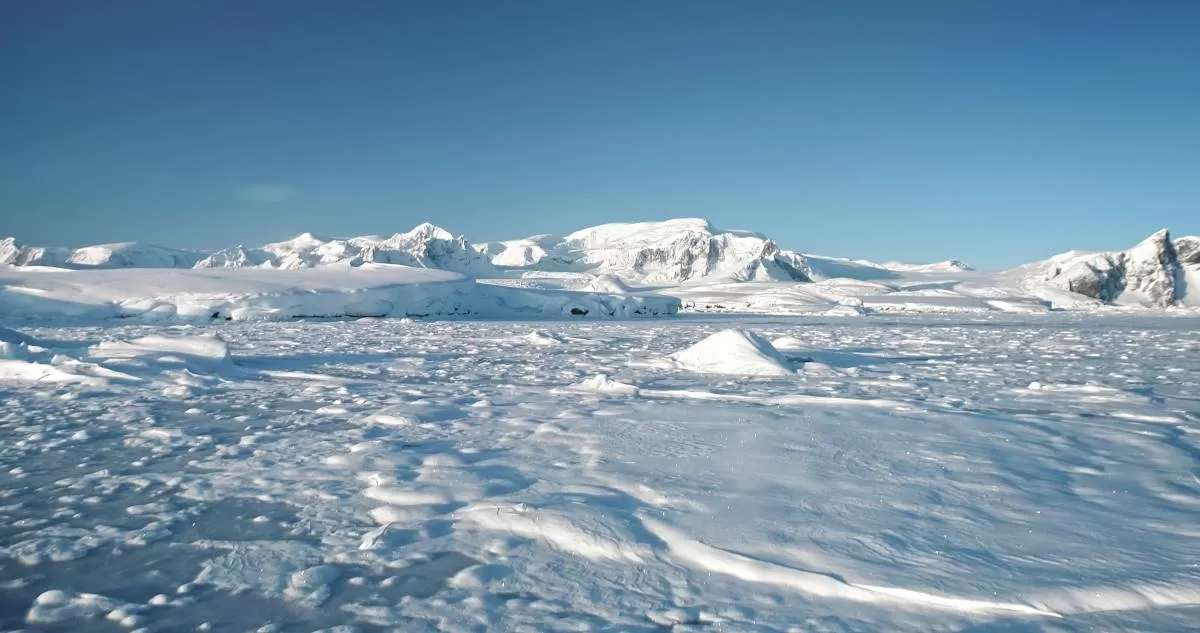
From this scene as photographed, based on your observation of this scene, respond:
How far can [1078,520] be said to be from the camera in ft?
10.7

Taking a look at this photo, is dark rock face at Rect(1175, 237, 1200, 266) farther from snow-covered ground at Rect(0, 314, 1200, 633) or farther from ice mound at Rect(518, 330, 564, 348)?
snow-covered ground at Rect(0, 314, 1200, 633)

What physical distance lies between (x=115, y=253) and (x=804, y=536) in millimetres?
195607

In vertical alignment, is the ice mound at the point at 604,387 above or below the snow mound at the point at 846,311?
above

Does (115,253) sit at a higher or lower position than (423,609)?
higher

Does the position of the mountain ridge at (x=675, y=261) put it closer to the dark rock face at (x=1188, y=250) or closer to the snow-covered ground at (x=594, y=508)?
the dark rock face at (x=1188, y=250)

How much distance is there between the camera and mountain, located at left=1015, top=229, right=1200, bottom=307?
7388cm

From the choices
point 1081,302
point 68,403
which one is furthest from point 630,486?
point 1081,302

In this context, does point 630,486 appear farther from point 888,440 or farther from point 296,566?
point 888,440

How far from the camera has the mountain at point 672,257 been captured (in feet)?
414

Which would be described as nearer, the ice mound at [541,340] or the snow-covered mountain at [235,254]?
the ice mound at [541,340]

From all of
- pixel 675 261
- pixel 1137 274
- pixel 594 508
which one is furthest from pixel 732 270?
pixel 594 508

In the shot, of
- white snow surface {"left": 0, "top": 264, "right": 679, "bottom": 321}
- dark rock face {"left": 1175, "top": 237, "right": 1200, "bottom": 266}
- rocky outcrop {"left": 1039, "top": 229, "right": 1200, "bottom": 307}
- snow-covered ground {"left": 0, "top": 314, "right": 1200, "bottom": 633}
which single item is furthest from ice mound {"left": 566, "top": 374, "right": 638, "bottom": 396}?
dark rock face {"left": 1175, "top": 237, "right": 1200, "bottom": 266}

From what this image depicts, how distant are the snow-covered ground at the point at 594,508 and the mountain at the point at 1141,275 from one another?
80.4 metres

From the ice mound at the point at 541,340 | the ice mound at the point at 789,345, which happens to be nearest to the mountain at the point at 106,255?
the ice mound at the point at 541,340
